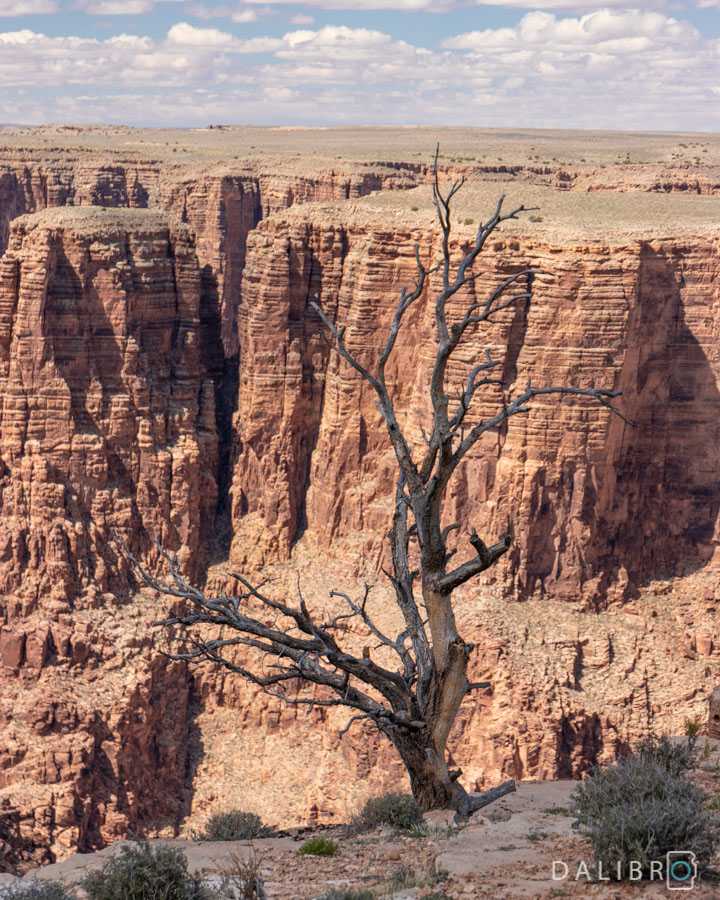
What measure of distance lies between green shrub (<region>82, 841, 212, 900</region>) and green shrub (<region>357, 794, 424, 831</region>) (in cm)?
470

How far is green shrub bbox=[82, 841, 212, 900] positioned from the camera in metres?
16.3

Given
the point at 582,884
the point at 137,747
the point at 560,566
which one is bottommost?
the point at 137,747

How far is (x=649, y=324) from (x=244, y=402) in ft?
57.0

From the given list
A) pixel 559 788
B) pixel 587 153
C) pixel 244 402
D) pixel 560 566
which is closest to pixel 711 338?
pixel 560 566

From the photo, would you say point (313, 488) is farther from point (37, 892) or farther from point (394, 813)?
point (37, 892)

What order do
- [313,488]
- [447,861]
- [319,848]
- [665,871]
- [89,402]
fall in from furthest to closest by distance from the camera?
[313,488]
[89,402]
[319,848]
[447,861]
[665,871]

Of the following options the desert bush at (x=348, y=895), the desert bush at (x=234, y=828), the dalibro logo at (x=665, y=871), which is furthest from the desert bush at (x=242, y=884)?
the desert bush at (x=234, y=828)

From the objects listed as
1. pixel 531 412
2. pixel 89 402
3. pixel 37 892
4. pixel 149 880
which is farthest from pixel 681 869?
pixel 89 402

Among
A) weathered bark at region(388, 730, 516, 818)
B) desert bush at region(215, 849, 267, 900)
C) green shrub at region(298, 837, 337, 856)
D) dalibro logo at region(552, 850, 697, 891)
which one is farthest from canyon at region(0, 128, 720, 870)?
dalibro logo at region(552, 850, 697, 891)

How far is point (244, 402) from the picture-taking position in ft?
173

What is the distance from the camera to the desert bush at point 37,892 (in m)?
16.3

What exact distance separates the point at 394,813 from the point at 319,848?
1.65 m

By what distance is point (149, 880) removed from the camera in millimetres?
16344

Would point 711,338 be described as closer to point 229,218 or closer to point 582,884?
point 582,884
